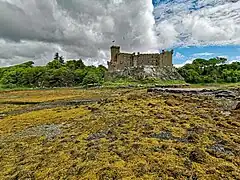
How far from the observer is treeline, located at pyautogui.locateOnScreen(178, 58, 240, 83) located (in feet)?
385

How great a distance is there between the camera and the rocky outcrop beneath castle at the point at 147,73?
11669cm

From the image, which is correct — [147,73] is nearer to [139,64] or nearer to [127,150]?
[139,64]

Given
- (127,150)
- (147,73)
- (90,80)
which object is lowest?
(127,150)

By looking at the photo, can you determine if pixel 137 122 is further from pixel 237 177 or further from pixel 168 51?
pixel 168 51

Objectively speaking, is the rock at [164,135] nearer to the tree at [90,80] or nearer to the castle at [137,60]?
the tree at [90,80]

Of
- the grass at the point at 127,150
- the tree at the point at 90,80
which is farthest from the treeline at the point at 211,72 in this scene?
the grass at the point at 127,150

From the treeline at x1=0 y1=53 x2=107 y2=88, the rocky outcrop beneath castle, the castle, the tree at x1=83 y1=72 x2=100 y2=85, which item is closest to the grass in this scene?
the tree at x1=83 y1=72 x2=100 y2=85

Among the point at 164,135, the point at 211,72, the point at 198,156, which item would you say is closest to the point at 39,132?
the point at 164,135

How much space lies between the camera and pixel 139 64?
4990 inches

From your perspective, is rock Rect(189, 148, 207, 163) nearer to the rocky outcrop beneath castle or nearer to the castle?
the rocky outcrop beneath castle

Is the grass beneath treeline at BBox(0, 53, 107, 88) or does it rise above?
beneath

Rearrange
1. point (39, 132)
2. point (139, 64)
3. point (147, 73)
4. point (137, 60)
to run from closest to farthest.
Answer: point (39, 132), point (147, 73), point (139, 64), point (137, 60)

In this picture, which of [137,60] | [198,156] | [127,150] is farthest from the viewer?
[137,60]

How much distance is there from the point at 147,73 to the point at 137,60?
14.3m
